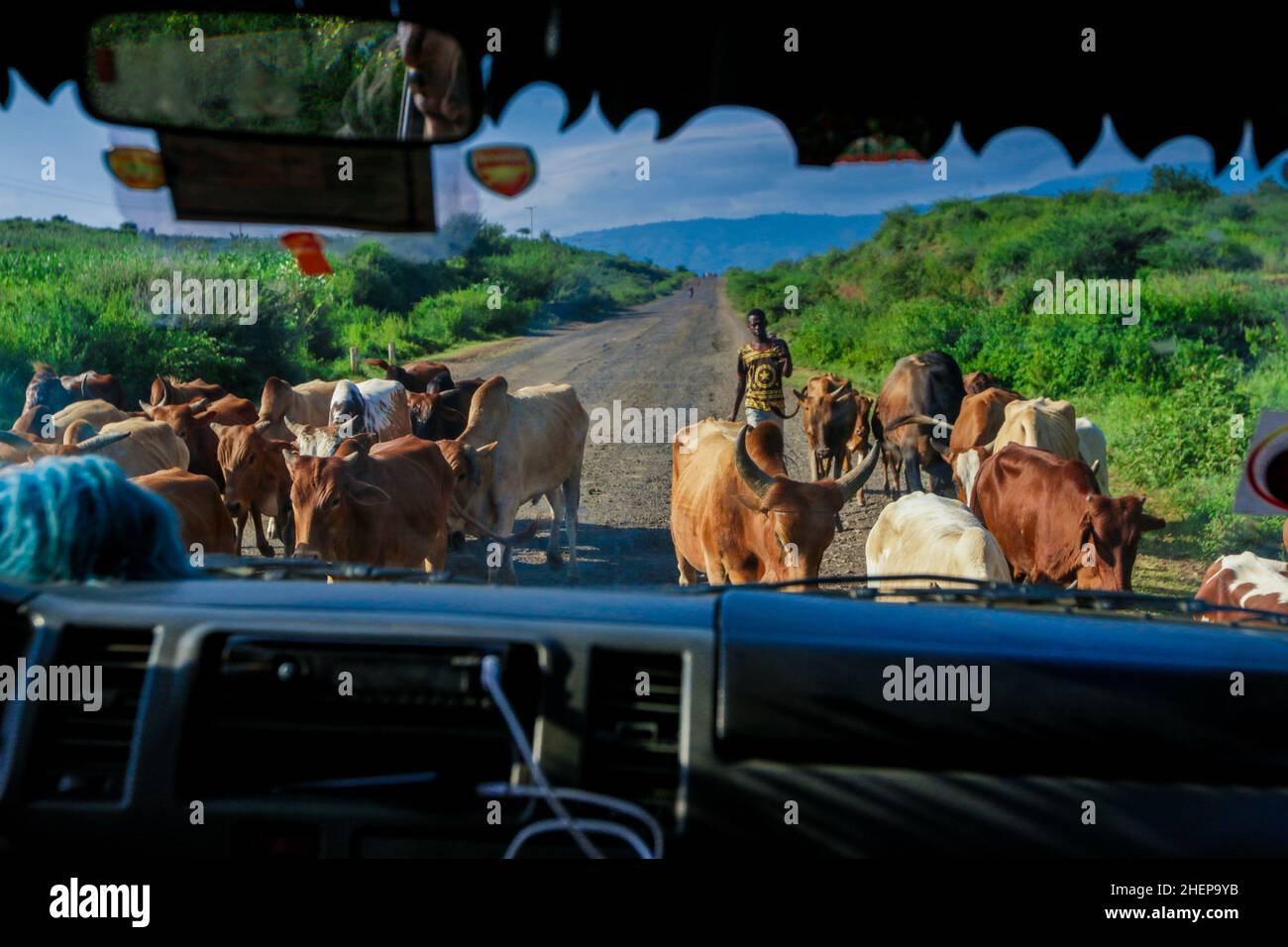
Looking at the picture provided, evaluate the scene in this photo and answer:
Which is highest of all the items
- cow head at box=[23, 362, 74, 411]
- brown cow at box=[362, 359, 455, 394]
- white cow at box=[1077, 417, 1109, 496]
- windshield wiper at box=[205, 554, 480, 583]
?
brown cow at box=[362, 359, 455, 394]

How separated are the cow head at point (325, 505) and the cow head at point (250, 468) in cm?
205

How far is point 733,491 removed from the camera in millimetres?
9094

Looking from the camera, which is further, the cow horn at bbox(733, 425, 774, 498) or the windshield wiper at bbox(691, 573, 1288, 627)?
the cow horn at bbox(733, 425, 774, 498)

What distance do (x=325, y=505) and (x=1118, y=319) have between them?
14735 millimetres

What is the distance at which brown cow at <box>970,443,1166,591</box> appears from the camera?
28.3ft

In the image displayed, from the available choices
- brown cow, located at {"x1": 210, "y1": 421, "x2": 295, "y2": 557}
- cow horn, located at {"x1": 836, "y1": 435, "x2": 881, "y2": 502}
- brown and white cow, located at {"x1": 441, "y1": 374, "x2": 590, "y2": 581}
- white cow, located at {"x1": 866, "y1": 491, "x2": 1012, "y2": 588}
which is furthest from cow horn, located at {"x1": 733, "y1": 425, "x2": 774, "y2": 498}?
brown cow, located at {"x1": 210, "y1": 421, "x2": 295, "y2": 557}

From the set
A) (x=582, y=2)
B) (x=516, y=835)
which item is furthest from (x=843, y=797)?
(x=582, y=2)

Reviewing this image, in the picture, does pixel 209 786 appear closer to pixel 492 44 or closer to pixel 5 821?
pixel 5 821

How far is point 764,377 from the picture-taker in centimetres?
1304

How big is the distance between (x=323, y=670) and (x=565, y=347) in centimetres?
2117

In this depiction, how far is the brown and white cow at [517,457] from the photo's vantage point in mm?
11703

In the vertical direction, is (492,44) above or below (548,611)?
above

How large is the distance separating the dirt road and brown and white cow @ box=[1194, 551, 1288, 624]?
5.38 meters

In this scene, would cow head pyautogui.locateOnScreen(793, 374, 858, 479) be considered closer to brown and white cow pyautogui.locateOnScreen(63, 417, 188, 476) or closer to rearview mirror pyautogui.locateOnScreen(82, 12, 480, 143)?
brown and white cow pyautogui.locateOnScreen(63, 417, 188, 476)
